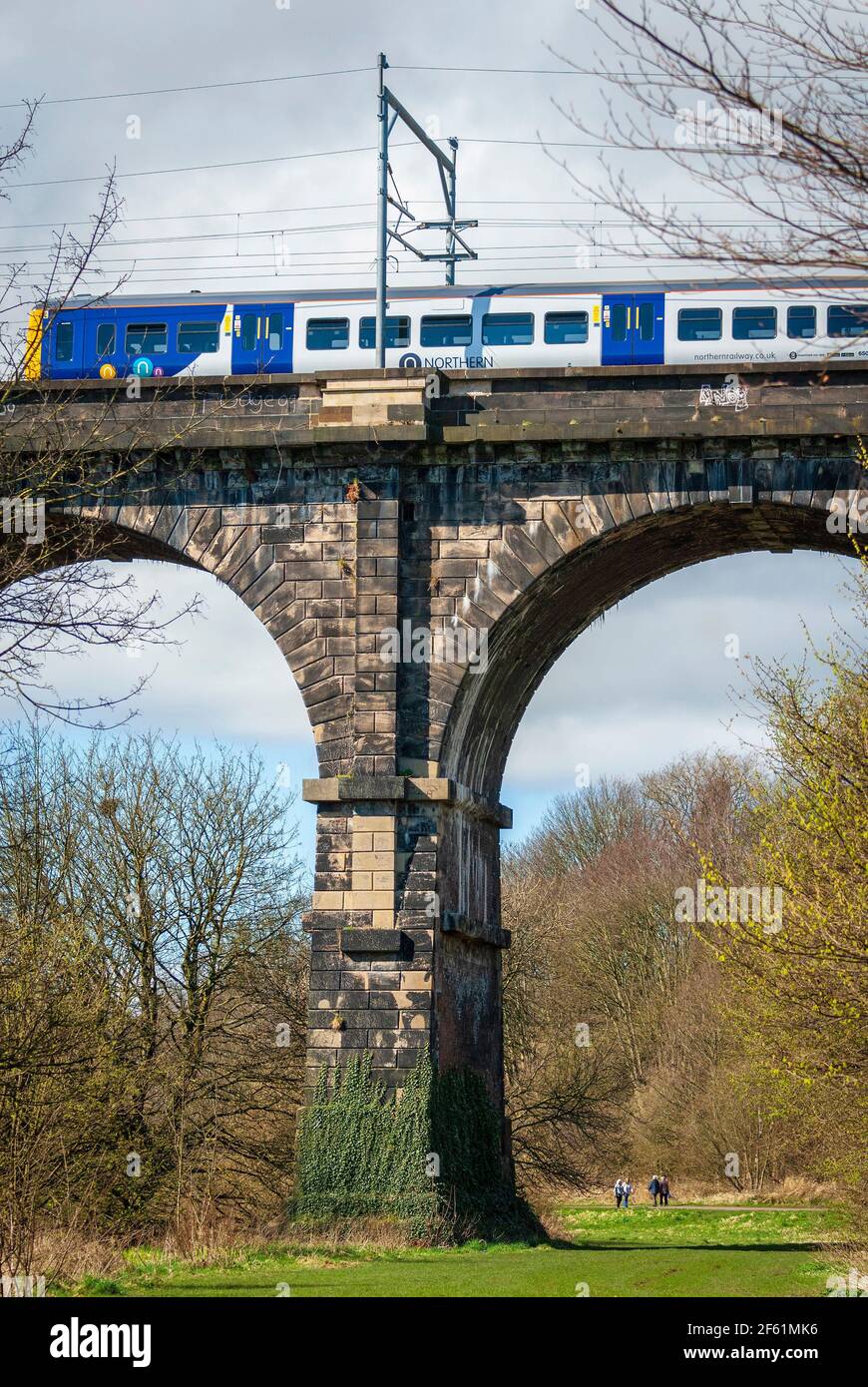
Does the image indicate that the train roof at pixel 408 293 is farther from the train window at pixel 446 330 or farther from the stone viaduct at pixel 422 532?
the stone viaduct at pixel 422 532

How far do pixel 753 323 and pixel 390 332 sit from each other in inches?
235

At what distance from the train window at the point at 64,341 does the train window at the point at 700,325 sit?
10685mm

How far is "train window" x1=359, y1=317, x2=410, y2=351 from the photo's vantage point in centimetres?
3212

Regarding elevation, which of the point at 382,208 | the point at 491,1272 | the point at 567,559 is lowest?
the point at 491,1272

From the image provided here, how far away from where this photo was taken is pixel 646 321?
31.3 metres

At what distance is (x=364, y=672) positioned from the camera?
873 inches

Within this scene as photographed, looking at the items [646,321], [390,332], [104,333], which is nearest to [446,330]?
[390,332]

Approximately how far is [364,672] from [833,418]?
6.02 m

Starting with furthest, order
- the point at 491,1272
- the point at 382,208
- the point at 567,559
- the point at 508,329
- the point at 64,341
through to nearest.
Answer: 1. the point at 64,341
2. the point at 508,329
3. the point at 382,208
4. the point at 567,559
5. the point at 491,1272

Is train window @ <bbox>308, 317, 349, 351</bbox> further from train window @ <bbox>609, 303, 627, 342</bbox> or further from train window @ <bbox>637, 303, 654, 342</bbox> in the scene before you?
train window @ <bbox>637, 303, 654, 342</bbox>

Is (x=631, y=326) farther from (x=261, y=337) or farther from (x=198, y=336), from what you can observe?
(x=198, y=336)

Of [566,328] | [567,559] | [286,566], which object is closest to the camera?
[567,559]

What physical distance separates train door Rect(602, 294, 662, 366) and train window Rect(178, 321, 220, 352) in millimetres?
6559

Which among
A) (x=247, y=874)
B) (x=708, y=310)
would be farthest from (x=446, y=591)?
(x=708, y=310)
